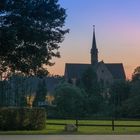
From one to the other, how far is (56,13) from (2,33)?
5561mm

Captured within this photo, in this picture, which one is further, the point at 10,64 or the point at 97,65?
the point at 97,65

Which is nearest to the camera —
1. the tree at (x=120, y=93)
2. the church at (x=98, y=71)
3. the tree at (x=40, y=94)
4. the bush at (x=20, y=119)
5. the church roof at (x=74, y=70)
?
the bush at (x=20, y=119)

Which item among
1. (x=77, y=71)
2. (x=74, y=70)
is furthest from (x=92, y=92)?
(x=77, y=71)

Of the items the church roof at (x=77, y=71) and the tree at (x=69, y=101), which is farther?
the church roof at (x=77, y=71)

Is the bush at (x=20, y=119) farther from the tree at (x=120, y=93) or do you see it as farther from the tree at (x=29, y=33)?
the tree at (x=120, y=93)

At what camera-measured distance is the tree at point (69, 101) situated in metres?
117

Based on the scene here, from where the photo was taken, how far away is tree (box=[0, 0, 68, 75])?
143 ft

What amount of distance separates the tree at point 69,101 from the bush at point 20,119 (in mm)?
70493

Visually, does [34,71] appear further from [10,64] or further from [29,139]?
[29,139]

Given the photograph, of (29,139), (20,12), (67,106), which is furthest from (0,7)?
(67,106)

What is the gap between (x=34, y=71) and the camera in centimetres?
4797

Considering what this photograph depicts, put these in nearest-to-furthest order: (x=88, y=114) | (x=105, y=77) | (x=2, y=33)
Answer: (x=2, y=33) < (x=88, y=114) < (x=105, y=77)

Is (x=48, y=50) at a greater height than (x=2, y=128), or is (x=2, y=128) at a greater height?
(x=48, y=50)

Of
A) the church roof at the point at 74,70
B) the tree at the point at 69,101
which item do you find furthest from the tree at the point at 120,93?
the church roof at the point at 74,70
